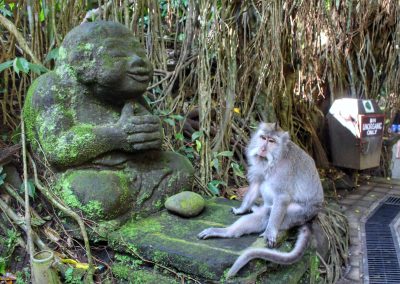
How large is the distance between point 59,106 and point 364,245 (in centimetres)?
329

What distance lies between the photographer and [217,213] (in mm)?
2662

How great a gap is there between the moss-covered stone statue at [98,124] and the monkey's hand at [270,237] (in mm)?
763

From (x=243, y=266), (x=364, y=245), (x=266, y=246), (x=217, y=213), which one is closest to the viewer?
(x=243, y=266)

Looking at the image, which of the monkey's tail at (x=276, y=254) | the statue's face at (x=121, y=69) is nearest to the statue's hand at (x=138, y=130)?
the statue's face at (x=121, y=69)

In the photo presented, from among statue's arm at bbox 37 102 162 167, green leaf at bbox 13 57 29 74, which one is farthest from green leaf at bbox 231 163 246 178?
green leaf at bbox 13 57 29 74

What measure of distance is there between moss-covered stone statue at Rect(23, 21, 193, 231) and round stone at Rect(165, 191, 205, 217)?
13 centimetres

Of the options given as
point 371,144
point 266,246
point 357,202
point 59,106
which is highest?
point 59,106

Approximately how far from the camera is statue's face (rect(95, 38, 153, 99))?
235cm

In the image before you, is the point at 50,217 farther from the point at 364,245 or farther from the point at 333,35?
the point at 333,35

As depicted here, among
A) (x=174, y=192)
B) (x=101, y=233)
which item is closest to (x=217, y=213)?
(x=174, y=192)

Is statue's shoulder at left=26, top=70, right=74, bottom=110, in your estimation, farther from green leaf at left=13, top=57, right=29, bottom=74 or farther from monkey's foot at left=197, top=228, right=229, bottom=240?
monkey's foot at left=197, top=228, right=229, bottom=240

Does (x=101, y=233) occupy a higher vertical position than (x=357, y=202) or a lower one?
higher

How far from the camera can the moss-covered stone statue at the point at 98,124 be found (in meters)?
2.34

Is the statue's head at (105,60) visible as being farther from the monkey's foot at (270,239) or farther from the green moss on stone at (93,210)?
the monkey's foot at (270,239)
